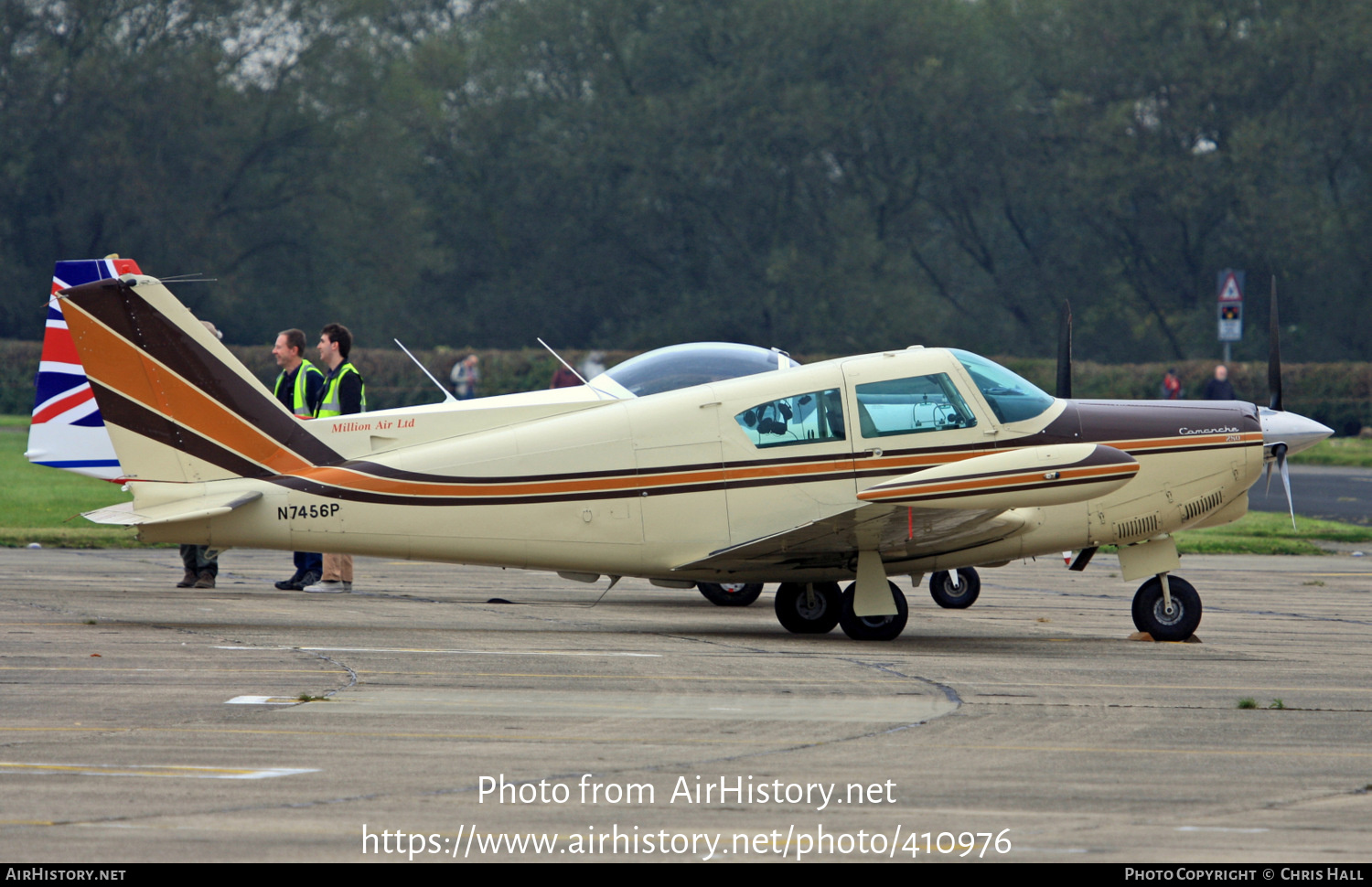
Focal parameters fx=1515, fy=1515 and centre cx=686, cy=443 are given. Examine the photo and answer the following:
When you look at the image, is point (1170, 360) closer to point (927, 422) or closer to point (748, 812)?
point (927, 422)

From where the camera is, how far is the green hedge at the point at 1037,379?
40.8m

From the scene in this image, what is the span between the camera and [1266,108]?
5525 centimetres

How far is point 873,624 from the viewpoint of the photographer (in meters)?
11.5

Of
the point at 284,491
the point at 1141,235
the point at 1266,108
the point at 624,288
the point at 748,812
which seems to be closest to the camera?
the point at 748,812

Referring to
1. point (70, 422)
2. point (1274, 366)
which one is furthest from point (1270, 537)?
point (70, 422)

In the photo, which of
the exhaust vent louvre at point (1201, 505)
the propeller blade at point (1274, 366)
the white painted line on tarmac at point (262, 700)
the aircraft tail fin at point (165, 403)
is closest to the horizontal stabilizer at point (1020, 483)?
the exhaust vent louvre at point (1201, 505)

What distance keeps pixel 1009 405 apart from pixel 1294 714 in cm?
372

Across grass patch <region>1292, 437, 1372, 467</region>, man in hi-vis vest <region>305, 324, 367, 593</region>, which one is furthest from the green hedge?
man in hi-vis vest <region>305, 324, 367, 593</region>

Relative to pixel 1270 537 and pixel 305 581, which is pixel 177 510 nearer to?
pixel 305 581

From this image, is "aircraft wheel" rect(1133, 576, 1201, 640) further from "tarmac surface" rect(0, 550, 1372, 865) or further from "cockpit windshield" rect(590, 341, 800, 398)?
"cockpit windshield" rect(590, 341, 800, 398)

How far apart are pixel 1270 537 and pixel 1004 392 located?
10.7m

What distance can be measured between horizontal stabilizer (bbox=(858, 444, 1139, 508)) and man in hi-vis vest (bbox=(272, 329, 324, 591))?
5.95 meters
